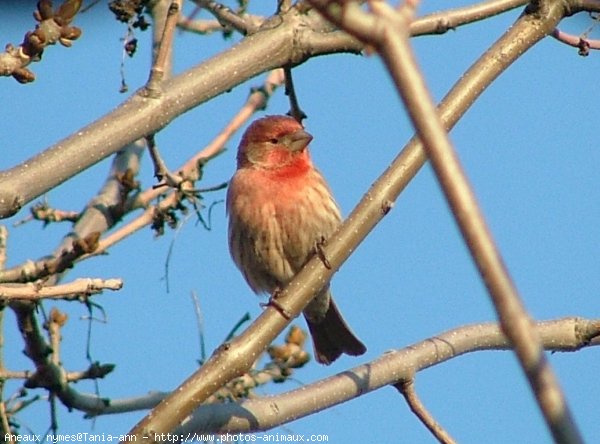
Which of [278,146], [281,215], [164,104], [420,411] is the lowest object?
[420,411]

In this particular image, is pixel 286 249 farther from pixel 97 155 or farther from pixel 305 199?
pixel 97 155

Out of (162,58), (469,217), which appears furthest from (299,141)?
(469,217)

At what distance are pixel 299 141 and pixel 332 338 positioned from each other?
4.41 ft

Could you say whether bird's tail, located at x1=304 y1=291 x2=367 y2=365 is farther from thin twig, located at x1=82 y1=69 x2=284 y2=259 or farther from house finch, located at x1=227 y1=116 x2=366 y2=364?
thin twig, located at x1=82 y1=69 x2=284 y2=259

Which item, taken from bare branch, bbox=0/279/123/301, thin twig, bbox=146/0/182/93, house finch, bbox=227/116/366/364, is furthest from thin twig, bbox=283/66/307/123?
house finch, bbox=227/116/366/364

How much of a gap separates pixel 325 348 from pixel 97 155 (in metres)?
3.90

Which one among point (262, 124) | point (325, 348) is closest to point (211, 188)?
point (262, 124)

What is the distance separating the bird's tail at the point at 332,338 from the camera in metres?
7.40

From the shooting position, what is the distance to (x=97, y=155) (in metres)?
3.79

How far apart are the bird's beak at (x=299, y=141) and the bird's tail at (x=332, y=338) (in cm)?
100

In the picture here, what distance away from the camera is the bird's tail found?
7402 millimetres

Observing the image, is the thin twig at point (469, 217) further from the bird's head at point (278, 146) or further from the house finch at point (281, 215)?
the bird's head at point (278, 146)

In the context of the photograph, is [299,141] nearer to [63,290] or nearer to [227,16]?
[227,16]

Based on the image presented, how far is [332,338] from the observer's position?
7.42m
